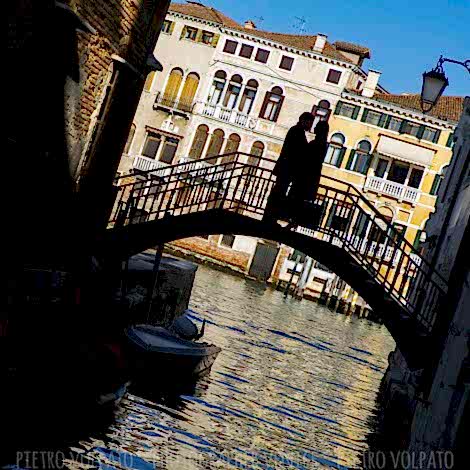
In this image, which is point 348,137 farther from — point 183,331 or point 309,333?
point 183,331

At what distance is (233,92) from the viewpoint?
48.2 m

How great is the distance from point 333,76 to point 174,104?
31.7 feet

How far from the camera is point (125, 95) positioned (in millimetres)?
13039

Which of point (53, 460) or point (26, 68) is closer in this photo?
point (53, 460)

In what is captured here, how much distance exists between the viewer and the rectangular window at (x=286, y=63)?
4741cm

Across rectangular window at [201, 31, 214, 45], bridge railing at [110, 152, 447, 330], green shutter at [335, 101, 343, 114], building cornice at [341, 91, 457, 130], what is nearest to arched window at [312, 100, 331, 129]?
green shutter at [335, 101, 343, 114]

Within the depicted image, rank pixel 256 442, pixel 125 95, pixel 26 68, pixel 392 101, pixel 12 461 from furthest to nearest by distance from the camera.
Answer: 1. pixel 392 101
2. pixel 125 95
3. pixel 256 442
4. pixel 26 68
5. pixel 12 461

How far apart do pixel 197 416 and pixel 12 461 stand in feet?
16.4

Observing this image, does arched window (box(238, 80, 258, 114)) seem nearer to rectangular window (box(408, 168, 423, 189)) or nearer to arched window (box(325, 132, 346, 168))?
arched window (box(325, 132, 346, 168))

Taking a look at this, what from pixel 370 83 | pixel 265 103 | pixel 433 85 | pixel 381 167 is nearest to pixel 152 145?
pixel 265 103

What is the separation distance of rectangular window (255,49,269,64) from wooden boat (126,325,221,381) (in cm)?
3460

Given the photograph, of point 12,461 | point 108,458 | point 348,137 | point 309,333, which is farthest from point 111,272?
point 348,137

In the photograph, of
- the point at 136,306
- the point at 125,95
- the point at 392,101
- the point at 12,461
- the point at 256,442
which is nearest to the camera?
the point at 12,461

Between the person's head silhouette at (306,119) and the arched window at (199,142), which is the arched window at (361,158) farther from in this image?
the person's head silhouette at (306,119)
